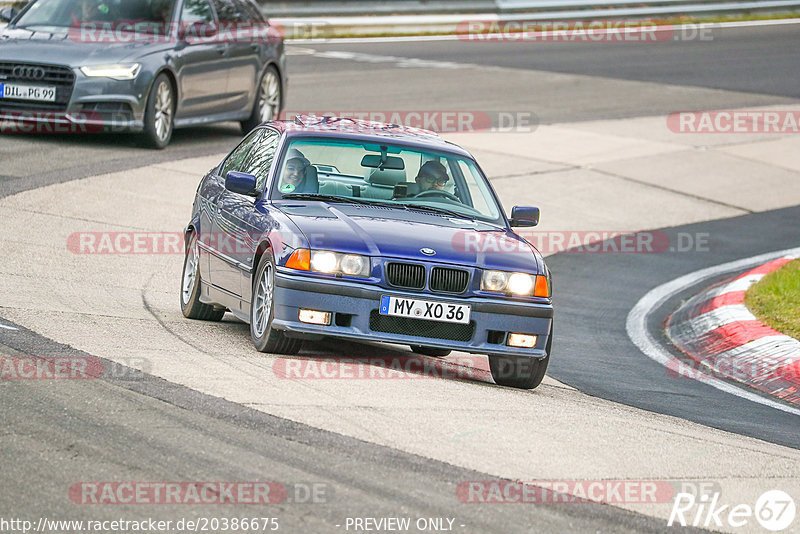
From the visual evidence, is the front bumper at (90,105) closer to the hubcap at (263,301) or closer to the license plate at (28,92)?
the license plate at (28,92)

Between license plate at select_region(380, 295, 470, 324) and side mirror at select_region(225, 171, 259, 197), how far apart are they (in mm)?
1427

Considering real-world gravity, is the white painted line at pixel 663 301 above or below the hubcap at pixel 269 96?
below

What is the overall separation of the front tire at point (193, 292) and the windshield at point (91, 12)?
709 centimetres

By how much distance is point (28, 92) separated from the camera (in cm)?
1568

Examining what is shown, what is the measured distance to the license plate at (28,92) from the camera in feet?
51.3

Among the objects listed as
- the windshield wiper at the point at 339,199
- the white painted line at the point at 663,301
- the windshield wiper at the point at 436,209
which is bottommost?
the white painted line at the point at 663,301

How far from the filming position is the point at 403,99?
881 inches

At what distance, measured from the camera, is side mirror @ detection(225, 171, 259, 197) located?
9164 millimetres

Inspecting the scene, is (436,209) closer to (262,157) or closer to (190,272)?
(262,157)

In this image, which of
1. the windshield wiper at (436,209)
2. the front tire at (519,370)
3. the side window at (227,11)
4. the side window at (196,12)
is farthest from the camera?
the side window at (227,11)

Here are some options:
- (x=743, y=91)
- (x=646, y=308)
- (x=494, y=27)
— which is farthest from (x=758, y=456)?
(x=494, y=27)

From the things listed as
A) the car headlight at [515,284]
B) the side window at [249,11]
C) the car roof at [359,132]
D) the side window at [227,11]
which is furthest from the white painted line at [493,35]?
the car headlight at [515,284]

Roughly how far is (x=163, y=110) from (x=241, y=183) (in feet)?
25.8

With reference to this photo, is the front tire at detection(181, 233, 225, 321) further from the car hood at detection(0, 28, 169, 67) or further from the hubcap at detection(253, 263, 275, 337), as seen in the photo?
the car hood at detection(0, 28, 169, 67)
